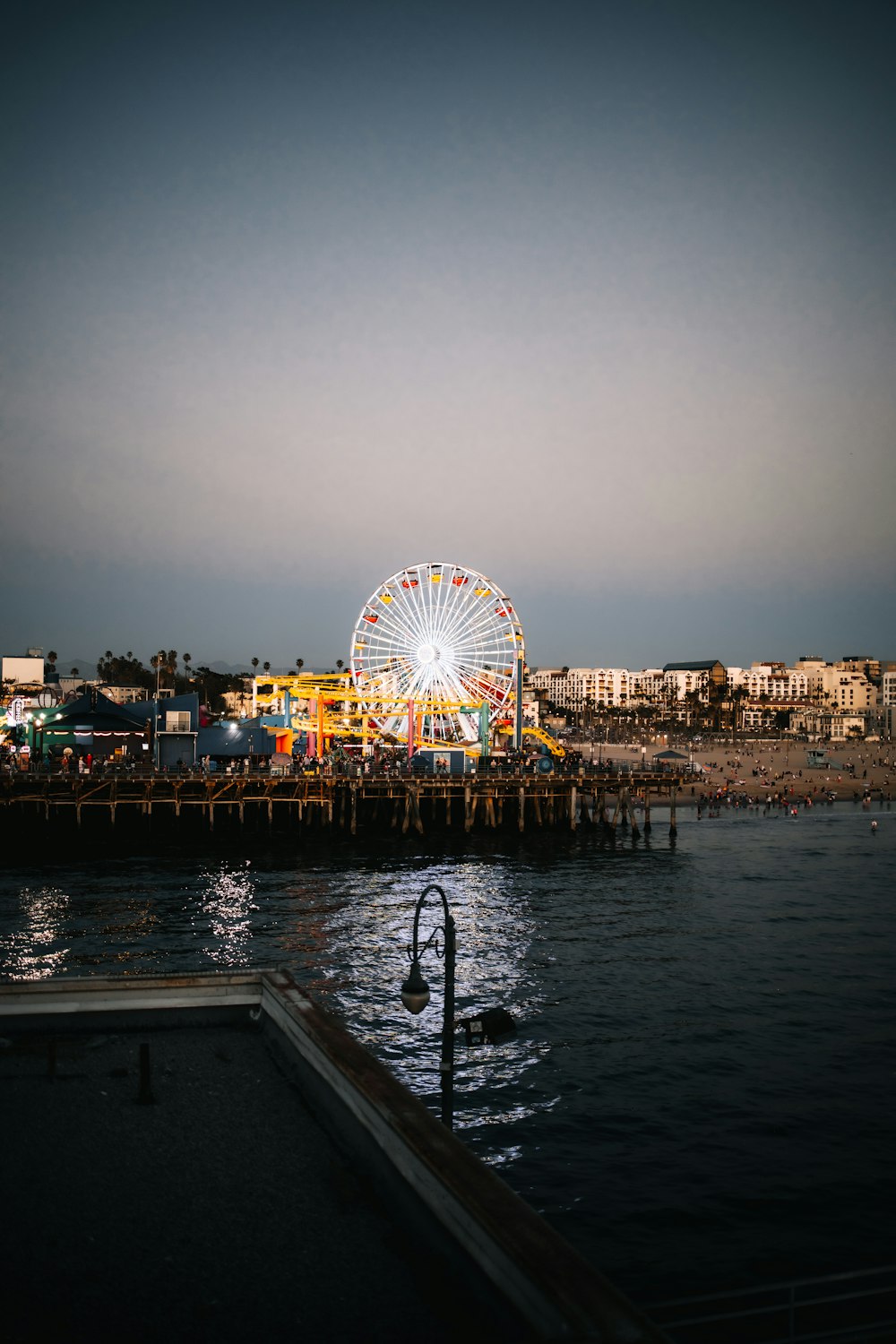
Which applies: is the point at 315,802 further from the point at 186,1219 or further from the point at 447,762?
the point at 186,1219

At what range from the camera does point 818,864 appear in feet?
171

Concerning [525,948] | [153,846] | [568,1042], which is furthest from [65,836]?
[568,1042]

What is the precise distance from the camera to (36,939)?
3025cm

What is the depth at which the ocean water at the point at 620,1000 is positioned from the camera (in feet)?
48.9

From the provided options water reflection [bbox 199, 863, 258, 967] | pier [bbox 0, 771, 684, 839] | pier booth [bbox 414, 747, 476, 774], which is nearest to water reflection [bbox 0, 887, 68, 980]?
water reflection [bbox 199, 863, 258, 967]

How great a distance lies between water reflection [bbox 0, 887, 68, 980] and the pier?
571 inches

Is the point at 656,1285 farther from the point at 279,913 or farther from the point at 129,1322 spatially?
the point at 279,913

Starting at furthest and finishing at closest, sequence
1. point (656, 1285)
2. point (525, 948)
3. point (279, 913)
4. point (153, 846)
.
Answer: point (153, 846), point (279, 913), point (525, 948), point (656, 1285)

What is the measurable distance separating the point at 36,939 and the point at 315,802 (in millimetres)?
27709

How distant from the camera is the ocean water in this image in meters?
14.9

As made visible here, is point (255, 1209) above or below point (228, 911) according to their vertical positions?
above

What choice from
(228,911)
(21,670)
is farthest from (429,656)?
(21,670)

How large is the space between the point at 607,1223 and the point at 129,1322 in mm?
9617

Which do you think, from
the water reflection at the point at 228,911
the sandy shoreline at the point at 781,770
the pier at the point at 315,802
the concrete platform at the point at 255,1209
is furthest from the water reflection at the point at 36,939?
the sandy shoreline at the point at 781,770
